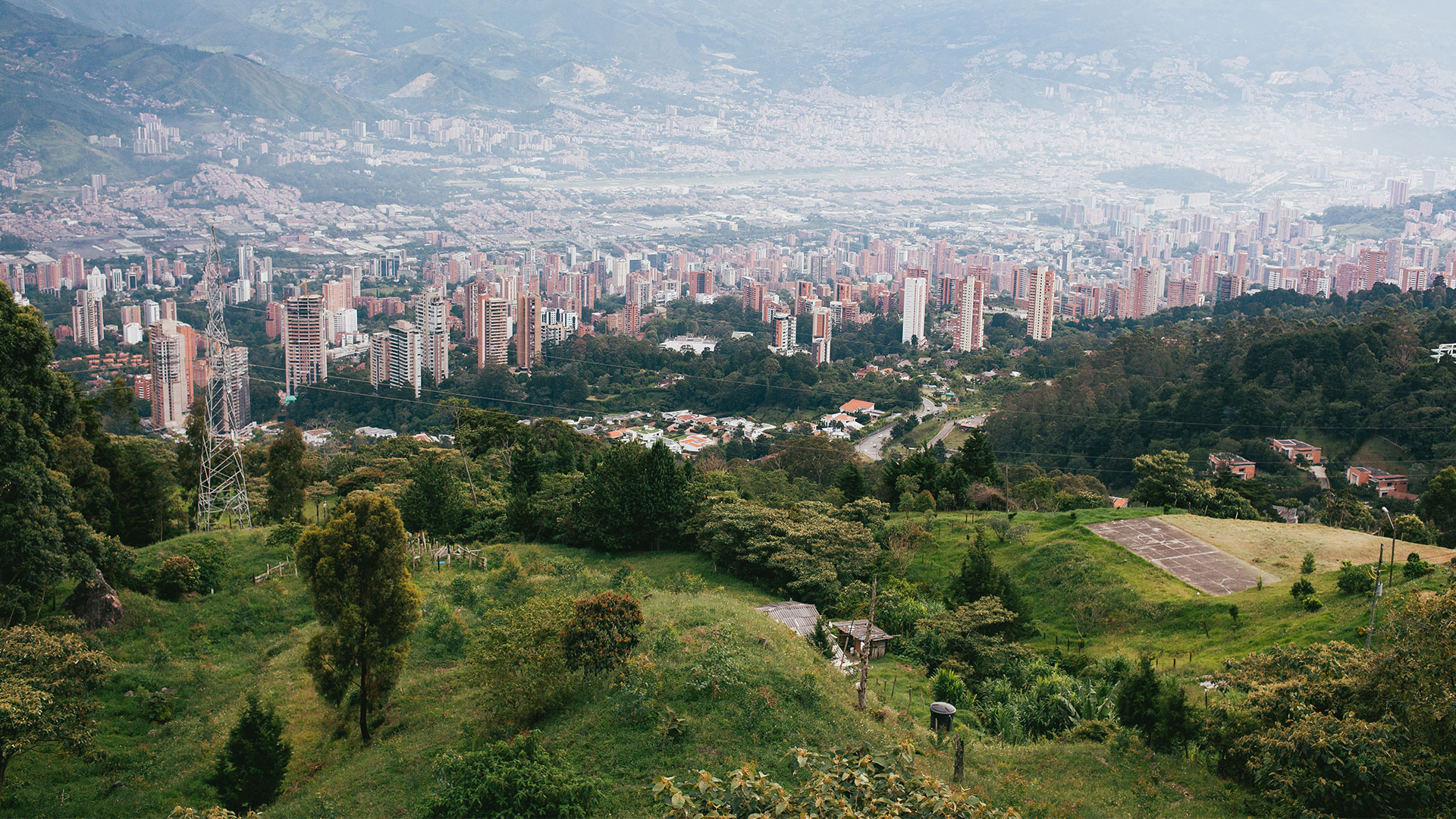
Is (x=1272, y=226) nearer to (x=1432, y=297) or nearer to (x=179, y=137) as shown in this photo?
(x=1432, y=297)

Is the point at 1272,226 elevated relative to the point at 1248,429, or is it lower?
elevated

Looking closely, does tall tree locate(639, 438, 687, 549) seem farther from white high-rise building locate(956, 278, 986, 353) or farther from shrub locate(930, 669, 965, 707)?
white high-rise building locate(956, 278, 986, 353)

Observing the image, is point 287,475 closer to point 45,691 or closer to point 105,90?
point 45,691

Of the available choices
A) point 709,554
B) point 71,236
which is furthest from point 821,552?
point 71,236

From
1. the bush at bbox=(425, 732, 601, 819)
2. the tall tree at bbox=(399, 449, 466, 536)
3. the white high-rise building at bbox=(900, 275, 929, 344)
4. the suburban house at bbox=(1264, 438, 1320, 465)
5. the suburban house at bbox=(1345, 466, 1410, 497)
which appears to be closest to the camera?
the bush at bbox=(425, 732, 601, 819)

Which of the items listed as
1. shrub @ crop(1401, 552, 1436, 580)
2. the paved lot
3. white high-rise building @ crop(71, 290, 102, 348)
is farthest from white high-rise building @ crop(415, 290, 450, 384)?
shrub @ crop(1401, 552, 1436, 580)

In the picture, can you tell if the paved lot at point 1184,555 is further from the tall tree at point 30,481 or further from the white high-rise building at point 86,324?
the white high-rise building at point 86,324

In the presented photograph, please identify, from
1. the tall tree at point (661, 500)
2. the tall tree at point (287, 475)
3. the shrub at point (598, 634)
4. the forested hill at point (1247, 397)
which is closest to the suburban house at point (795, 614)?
the shrub at point (598, 634)
